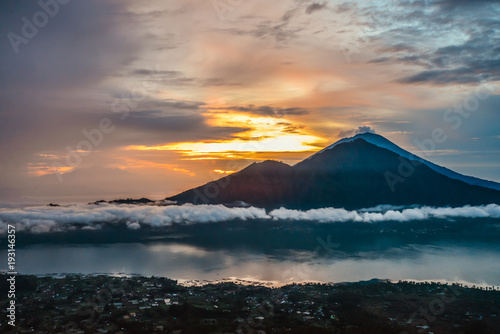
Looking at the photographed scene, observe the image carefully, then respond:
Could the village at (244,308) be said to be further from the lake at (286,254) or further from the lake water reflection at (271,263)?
the lake water reflection at (271,263)

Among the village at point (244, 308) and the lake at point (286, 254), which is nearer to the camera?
the village at point (244, 308)

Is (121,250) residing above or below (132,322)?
below

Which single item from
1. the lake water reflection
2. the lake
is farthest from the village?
the lake water reflection

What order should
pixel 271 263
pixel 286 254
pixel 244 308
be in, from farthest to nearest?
pixel 286 254 < pixel 271 263 < pixel 244 308

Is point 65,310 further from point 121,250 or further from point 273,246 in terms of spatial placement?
point 273,246

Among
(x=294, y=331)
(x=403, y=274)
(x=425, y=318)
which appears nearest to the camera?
(x=294, y=331)

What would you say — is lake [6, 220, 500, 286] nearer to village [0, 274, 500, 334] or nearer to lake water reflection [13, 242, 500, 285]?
lake water reflection [13, 242, 500, 285]

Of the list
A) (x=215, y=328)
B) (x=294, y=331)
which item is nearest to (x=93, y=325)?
(x=215, y=328)

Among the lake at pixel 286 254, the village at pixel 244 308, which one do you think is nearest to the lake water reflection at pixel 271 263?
the lake at pixel 286 254

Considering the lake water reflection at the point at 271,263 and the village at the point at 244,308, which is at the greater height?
the village at the point at 244,308

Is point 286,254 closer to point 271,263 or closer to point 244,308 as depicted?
point 271,263

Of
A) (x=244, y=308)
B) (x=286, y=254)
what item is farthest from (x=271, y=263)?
(x=244, y=308)
